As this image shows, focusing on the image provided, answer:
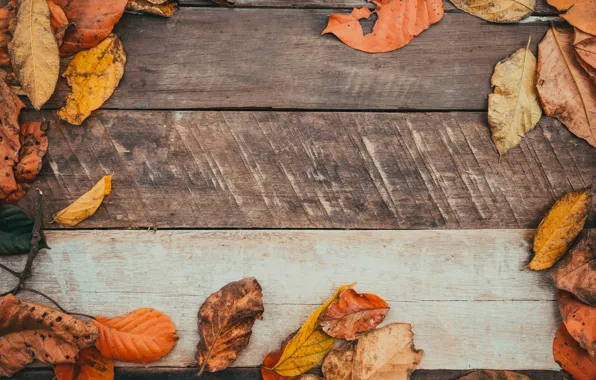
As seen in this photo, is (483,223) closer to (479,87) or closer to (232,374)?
(479,87)

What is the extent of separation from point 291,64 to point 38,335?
1012 millimetres

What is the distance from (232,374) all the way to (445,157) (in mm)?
880

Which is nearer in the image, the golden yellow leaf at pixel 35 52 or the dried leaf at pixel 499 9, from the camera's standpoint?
the golden yellow leaf at pixel 35 52

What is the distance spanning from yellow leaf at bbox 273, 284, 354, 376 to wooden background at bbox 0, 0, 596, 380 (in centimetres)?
5

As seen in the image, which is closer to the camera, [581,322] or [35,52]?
[35,52]

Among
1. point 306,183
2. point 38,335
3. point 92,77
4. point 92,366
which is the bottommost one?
point 92,366

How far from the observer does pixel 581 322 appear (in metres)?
1.46

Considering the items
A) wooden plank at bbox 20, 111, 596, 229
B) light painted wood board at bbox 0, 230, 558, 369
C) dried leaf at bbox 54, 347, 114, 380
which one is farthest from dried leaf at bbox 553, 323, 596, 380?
dried leaf at bbox 54, 347, 114, 380

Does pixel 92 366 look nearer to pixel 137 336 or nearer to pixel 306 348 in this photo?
pixel 137 336

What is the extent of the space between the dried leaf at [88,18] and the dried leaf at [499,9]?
938mm

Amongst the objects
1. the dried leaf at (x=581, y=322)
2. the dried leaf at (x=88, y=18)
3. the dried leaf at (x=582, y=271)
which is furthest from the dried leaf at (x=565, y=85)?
the dried leaf at (x=88, y=18)

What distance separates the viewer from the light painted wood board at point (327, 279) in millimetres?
1482

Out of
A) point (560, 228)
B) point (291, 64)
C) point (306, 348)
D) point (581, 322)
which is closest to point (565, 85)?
point (560, 228)

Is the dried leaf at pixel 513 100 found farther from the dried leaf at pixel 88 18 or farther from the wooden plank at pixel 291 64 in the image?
the dried leaf at pixel 88 18
